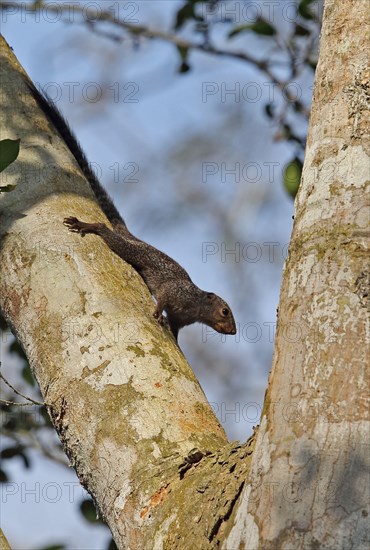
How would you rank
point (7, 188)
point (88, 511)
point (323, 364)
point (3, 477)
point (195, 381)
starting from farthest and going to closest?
point (3, 477), point (88, 511), point (7, 188), point (195, 381), point (323, 364)

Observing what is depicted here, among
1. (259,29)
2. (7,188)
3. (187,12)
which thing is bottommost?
(7,188)

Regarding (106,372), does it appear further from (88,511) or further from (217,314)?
(217,314)

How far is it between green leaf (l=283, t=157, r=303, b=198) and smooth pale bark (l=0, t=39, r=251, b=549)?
1.50 m

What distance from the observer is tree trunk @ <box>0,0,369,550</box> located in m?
1.73

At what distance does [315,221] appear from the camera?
2035 mm

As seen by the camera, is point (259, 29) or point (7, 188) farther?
point (259, 29)

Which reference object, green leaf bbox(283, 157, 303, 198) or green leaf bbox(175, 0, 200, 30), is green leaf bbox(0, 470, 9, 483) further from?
green leaf bbox(175, 0, 200, 30)

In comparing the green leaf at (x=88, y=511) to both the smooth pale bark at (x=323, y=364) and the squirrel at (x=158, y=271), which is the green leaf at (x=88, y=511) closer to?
the squirrel at (x=158, y=271)

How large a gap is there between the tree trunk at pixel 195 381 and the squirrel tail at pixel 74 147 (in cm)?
58

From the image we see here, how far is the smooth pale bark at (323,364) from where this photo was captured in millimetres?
1673

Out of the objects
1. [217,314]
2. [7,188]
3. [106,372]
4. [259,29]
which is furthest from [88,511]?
[259,29]

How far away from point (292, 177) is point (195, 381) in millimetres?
2030

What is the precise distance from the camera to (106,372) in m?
2.51

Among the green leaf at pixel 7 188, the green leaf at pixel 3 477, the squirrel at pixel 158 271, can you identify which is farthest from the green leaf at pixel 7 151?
the green leaf at pixel 3 477
